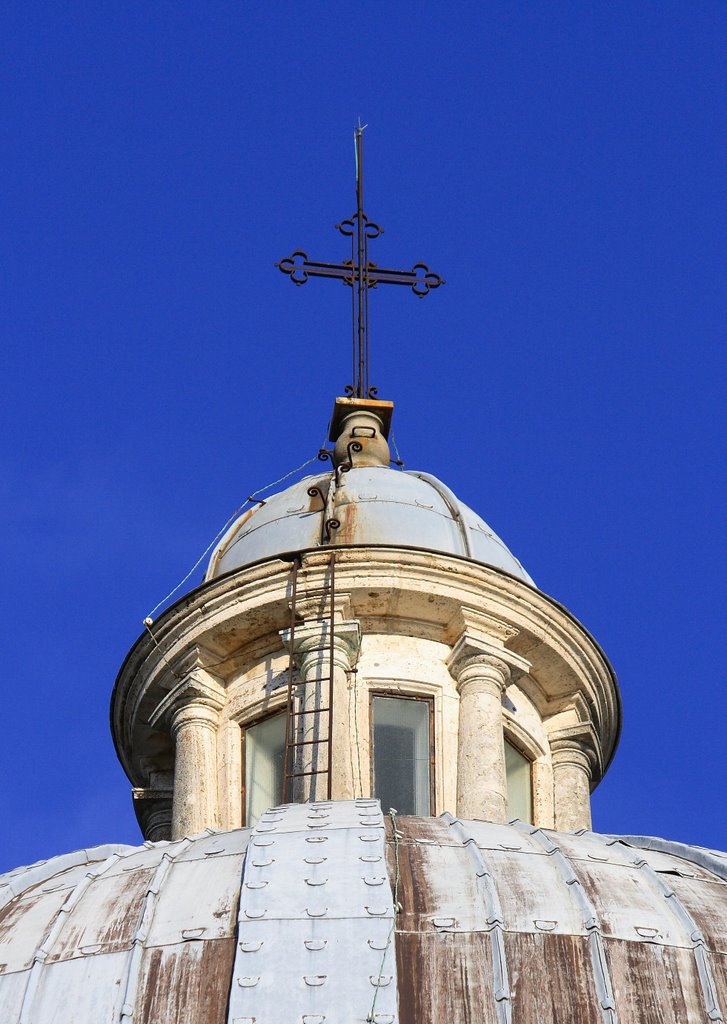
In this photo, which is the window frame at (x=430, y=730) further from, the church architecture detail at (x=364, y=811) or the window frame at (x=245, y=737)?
the window frame at (x=245, y=737)

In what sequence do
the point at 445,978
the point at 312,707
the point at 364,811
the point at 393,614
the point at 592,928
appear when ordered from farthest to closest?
the point at 393,614, the point at 312,707, the point at 364,811, the point at 592,928, the point at 445,978

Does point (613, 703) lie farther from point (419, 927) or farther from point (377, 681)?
point (419, 927)

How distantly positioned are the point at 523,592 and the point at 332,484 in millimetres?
2625

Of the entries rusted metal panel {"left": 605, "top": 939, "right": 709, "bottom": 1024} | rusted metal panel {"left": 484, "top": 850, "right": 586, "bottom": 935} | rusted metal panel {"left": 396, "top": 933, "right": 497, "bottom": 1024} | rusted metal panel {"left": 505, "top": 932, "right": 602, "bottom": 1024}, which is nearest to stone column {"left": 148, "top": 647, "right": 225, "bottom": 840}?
rusted metal panel {"left": 484, "top": 850, "right": 586, "bottom": 935}

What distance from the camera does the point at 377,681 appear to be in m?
23.5

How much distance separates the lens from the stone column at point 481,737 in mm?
22297

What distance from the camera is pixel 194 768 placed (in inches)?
925

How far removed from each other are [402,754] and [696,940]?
5.84 metres

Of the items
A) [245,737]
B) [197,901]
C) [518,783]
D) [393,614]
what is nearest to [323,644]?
[393,614]

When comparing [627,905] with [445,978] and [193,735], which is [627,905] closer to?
[445,978]

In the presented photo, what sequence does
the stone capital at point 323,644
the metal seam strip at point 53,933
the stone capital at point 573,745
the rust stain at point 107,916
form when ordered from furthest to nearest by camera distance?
1. the stone capital at point 573,745
2. the stone capital at point 323,644
3. the rust stain at point 107,916
4. the metal seam strip at point 53,933

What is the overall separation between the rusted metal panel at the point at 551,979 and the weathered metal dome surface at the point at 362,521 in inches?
283

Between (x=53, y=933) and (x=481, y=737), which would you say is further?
(x=481, y=737)

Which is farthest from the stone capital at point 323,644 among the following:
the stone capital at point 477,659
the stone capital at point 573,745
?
the stone capital at point 573,745
